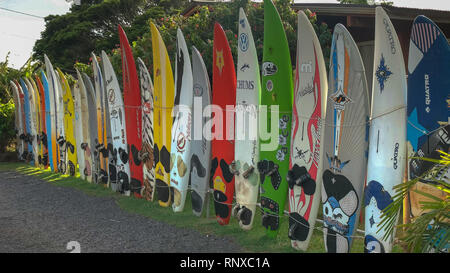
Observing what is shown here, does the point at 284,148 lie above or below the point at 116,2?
below

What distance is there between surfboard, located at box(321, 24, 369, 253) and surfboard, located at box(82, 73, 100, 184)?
4.20 meters

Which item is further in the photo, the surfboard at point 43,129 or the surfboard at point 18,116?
the surfboard at point 18,116

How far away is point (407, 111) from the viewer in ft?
10.2

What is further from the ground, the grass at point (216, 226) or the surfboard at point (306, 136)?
the surfboard at point (306, 136)

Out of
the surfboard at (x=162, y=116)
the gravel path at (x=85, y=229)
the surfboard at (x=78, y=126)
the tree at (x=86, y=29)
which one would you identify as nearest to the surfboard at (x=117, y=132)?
the gravel path at (x=85, y=229)

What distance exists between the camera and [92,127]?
6723 millimetres

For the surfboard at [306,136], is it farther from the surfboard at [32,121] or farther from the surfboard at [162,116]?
the surfboard at [32,121]

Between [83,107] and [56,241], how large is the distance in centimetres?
325

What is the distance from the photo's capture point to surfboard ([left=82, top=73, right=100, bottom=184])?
670cm

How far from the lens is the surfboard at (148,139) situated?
18.3 feet
